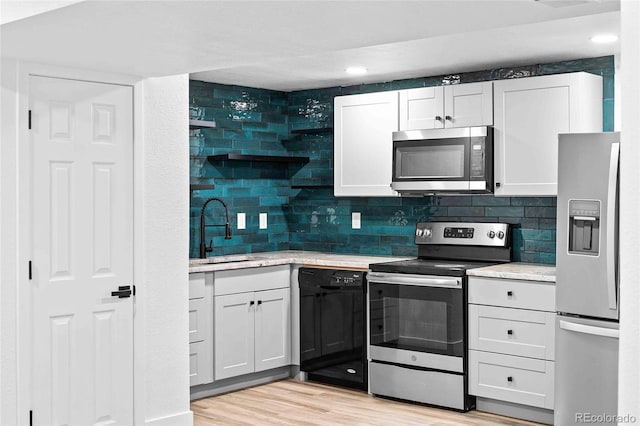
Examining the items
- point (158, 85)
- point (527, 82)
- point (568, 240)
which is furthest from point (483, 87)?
point (158, 85)

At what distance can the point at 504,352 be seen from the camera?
4.93m

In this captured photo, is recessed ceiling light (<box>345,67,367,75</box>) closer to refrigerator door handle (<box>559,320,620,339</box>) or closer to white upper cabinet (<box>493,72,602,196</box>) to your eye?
white upper cabinet (<box>493,72,602,196</box>)

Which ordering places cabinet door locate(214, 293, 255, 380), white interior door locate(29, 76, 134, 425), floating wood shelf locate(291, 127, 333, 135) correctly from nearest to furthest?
white interior door locate(29, 76, 134, 425)
cabinet door locate(214, 293, 255, 380)
floating wood shelf locate(291, 127, 333, 135)

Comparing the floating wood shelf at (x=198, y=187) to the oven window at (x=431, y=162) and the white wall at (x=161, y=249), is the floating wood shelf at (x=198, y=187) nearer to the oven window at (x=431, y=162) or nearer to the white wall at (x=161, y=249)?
the white wall at (x=161, y=249)

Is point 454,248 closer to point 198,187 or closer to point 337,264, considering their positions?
point 337,264

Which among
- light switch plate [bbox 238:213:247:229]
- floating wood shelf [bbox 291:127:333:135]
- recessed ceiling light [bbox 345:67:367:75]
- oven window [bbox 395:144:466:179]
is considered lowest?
light switch plate [bbox 238:213:247:229]

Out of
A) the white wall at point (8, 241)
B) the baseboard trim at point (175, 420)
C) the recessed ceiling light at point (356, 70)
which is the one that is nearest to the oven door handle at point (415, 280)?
the recessed ceiling light at point (356, 70)

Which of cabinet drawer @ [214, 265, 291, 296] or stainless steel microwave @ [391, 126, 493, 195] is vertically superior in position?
stainless steel microwave @ [391, 126, 493, 195]

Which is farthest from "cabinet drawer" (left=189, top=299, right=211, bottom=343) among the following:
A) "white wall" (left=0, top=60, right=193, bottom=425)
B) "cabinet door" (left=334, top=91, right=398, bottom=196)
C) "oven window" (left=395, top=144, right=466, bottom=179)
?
"oven window" (left=395, top=144, right=466, bottom=179)

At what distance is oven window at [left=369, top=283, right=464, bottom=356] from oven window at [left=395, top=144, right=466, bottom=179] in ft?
2.66

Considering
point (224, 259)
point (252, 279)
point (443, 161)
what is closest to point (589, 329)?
point (443, 161)

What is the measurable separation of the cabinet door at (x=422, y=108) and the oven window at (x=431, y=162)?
18cm

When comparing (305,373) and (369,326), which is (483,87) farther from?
(305,373)

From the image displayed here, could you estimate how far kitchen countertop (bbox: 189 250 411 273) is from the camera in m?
5.50
